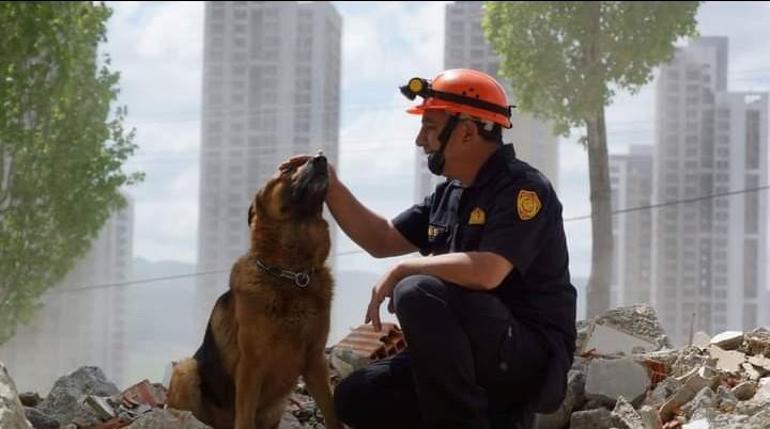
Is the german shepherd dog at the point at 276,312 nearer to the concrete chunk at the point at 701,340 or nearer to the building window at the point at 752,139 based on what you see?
the concrete chunk at the point at 701,340

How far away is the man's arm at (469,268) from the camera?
137 inches

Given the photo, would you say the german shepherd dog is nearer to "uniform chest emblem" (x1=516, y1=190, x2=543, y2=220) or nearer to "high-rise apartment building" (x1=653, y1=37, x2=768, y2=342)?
"uniform chest emblem" (x1=516, y1=190, x2=543, y2=220)

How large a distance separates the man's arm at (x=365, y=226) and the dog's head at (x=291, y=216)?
0.26 ft

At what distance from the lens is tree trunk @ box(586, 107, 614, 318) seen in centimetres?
1567

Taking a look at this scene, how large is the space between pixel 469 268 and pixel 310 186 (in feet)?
2.76

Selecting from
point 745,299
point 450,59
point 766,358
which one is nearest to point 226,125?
point 450,59

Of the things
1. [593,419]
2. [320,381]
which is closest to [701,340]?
[593,419]

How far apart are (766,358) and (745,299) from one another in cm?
1332

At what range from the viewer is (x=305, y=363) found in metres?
4.14

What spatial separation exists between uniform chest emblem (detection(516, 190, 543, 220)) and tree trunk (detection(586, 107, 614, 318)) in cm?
1232

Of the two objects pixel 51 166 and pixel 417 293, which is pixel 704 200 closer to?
pixel 51 166

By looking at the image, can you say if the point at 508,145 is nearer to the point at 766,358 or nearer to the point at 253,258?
the point at 253,258

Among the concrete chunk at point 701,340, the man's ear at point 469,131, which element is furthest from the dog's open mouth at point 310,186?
the concrete chunk at point 701,340

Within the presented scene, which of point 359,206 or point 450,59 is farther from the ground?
point 450,59
